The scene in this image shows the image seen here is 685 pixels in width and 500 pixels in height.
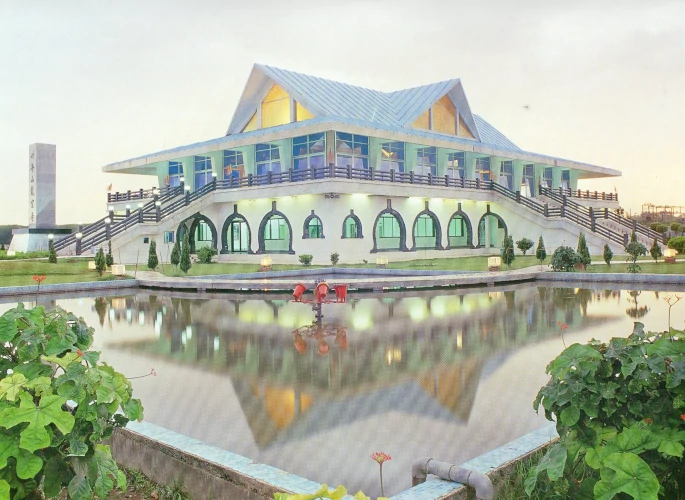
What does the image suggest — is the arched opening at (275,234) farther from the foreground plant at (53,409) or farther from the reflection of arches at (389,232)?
the foreground plant at (53,409)

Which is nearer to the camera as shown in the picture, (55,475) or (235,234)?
(55,475)

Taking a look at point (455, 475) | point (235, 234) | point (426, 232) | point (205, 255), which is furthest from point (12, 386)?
point (426, 232)

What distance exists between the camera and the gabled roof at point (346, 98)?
38344 millimetres

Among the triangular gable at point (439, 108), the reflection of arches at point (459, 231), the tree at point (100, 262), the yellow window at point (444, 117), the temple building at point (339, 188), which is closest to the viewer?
the tree at point (100, 262)

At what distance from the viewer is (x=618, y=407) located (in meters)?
3.23

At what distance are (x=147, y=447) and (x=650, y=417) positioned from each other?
343 centimetres

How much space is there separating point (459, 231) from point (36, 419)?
39606mm

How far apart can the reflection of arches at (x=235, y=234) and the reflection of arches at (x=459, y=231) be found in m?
12.9

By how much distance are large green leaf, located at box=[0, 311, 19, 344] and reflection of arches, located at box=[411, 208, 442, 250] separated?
1361 inches

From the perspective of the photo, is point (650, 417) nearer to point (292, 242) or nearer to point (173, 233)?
point (292, 242)

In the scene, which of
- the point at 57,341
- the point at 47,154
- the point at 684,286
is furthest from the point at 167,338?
the point at 47,154

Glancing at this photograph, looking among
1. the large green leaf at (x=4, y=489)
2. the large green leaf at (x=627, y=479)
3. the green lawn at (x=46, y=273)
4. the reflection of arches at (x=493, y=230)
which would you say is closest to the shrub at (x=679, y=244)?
the reflection of arches at (x=493, y=230)

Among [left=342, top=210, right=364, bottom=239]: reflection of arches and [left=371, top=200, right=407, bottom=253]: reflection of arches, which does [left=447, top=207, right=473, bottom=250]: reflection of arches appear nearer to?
[left=371, top=200, right=407, bottom=253]: reflection of arches

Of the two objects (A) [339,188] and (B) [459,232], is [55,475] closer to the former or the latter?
(A) [339,188]
